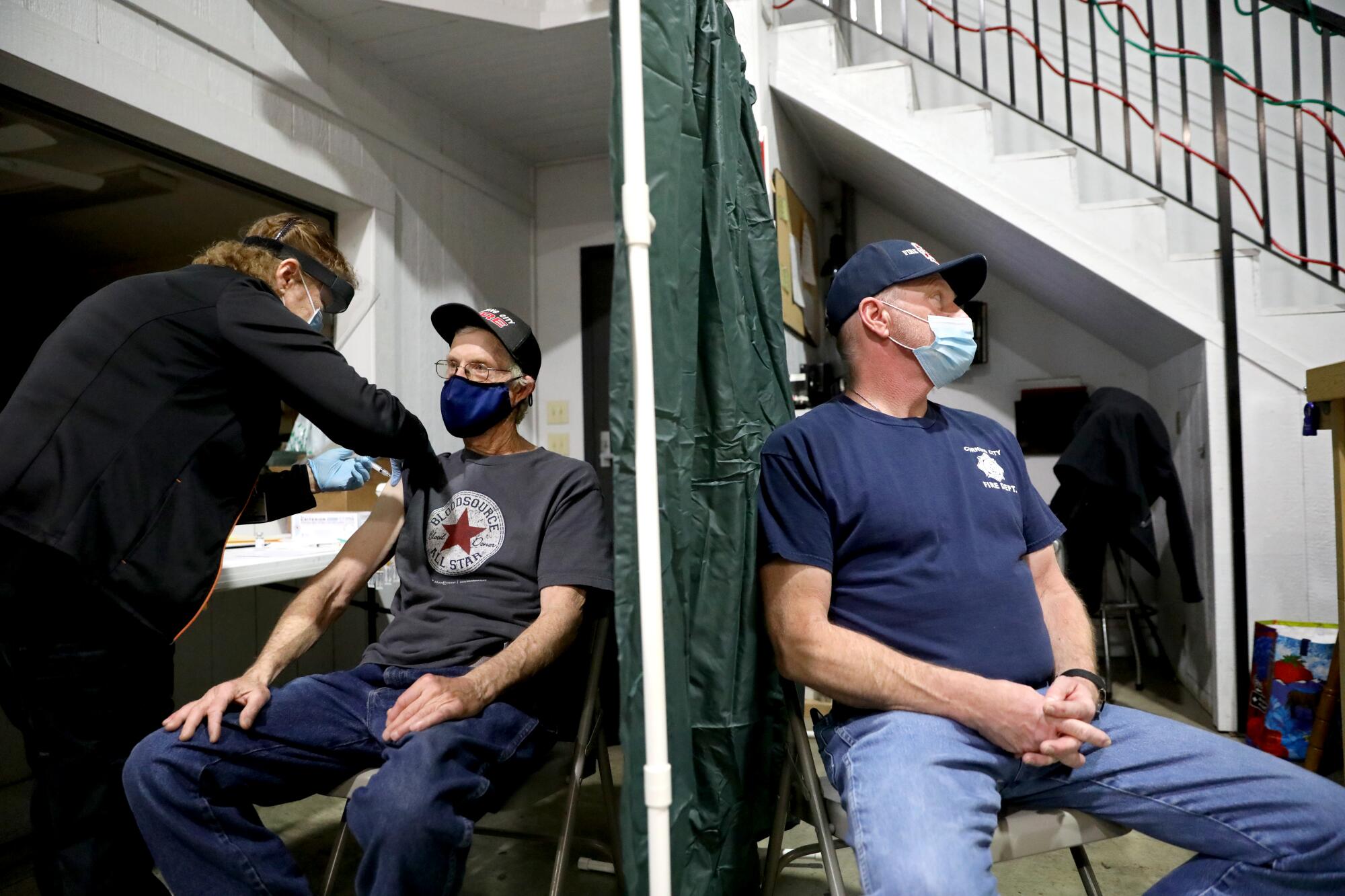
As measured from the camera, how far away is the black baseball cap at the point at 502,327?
1852mm

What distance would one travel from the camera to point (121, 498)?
1372mm

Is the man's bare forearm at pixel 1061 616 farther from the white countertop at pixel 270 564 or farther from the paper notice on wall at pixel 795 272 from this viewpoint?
the paper notice on wall at pixel 795 272

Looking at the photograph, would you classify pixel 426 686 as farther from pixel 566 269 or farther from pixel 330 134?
pixel 566 269

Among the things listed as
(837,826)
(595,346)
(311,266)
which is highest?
(595,346)

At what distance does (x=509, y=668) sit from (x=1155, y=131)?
3.02 meters

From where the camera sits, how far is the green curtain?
1114 mm

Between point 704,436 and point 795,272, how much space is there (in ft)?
8.28

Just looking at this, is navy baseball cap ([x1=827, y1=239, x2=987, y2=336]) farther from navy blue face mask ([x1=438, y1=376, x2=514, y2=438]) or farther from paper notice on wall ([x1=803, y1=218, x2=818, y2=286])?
paper notice on wall ([x1=803, y1=218, x2=818, y2=286])

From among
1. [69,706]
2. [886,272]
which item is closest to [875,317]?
[886,272]

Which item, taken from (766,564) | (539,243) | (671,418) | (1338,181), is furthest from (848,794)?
(1338,181)

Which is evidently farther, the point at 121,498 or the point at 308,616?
the point at 308,616

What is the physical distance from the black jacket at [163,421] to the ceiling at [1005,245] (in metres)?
2.81

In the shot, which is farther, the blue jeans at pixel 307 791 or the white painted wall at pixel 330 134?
the white painted wall at pixel 330 134

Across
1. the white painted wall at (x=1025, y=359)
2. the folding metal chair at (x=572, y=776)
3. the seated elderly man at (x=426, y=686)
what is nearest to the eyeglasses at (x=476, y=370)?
the seated elderly man at (x=426, y=686)
